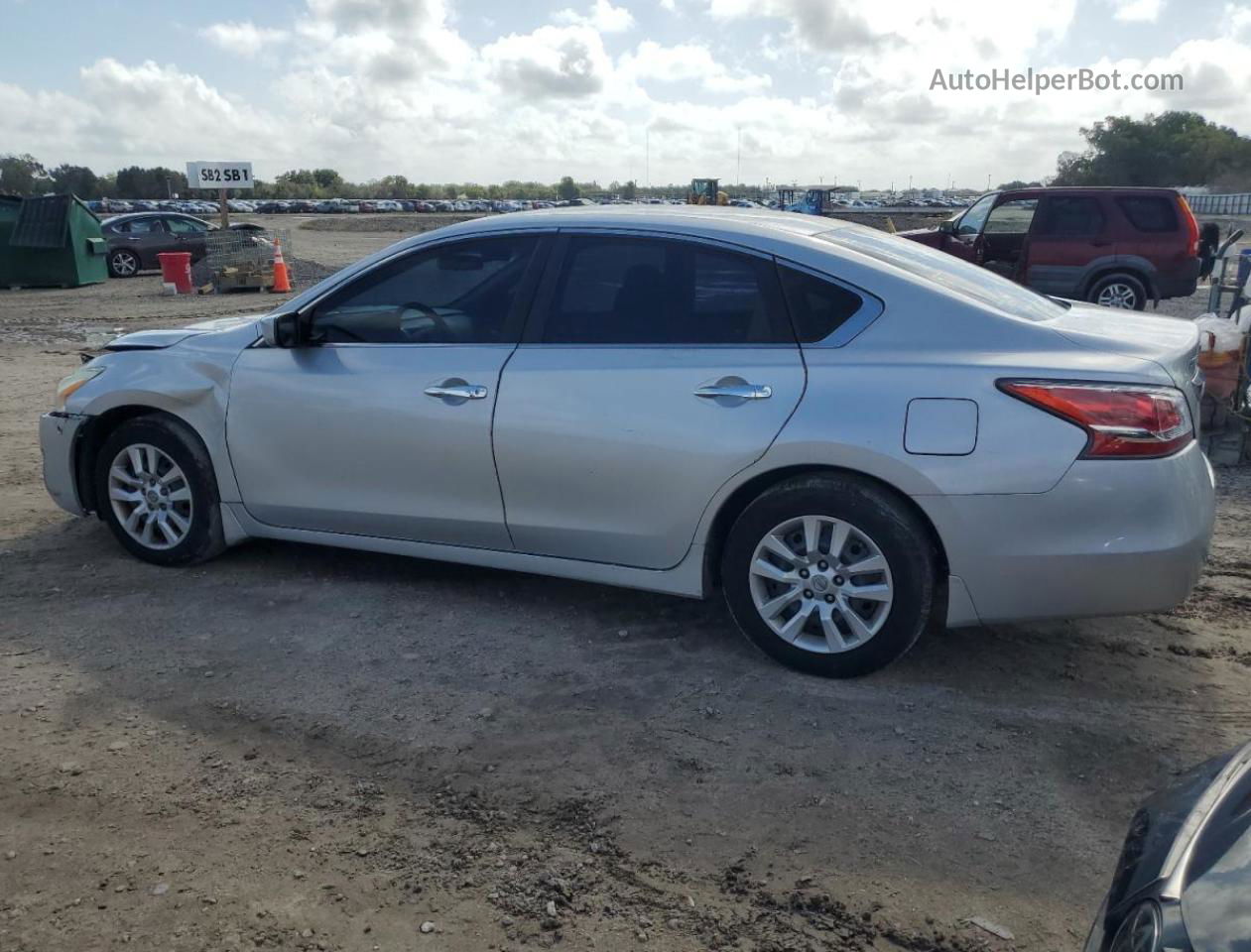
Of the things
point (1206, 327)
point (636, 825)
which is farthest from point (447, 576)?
point (1206, 327)

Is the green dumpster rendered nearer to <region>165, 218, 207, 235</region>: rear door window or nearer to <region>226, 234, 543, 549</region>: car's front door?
<region>165, 218, 207, 235</region>: rear door window

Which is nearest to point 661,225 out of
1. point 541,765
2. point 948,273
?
point 948,273

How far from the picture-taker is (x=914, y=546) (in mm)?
3910

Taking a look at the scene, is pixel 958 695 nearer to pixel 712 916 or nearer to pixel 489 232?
pixel 712 916

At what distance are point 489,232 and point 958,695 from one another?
267 centimetres

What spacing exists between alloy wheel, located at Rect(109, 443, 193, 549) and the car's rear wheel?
22.8m

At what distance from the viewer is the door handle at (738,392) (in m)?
4.10

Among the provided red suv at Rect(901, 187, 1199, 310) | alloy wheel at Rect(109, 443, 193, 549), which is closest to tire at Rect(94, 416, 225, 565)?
alloy wheel at Rect(109, 443, 193, 549)

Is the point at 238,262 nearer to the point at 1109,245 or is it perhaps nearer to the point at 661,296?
the point at 1109,245

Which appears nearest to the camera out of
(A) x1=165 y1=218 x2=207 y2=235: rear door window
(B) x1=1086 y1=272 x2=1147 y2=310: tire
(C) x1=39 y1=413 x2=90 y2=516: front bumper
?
(C) x1=39 y1=413 x2=90 y2=516: front bumper

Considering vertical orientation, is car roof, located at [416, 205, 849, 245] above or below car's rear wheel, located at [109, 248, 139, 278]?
below

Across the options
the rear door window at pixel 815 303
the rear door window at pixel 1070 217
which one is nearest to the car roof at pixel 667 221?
the rear door window at pixel 815 303

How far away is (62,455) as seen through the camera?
551 centimetres

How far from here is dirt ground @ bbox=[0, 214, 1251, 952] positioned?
9.52ft
